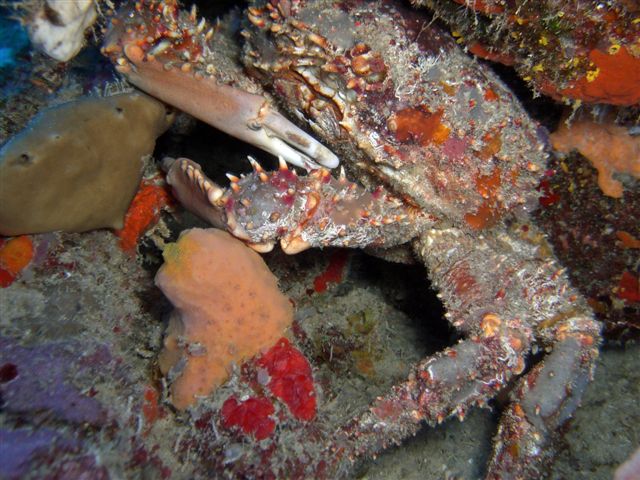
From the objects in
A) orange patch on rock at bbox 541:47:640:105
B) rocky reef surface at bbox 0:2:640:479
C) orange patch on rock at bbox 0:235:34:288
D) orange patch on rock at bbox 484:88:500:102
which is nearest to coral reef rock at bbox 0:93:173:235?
orange patch on rock at bbox 0:235:34:288

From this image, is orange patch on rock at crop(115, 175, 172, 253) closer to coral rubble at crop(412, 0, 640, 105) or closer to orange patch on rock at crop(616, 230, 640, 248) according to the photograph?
coral rubble at crop(412, 0, 640, 105)

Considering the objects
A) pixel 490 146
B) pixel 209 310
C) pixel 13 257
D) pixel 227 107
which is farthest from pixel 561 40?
pixel 13 257

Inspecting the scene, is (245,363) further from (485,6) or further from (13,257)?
(485,6)

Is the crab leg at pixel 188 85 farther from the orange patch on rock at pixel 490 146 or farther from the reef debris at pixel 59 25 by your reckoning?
the orange patch on rock at pixel 490 146

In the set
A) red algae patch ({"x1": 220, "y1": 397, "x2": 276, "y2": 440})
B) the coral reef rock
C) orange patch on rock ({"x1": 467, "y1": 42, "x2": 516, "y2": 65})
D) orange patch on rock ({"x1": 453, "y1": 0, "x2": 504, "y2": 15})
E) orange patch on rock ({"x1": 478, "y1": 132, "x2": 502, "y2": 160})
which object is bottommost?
red algae patch ({"x1": 220, "y1": 397, "x2": 276, "y2": 440})

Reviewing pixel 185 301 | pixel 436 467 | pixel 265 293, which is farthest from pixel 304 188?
pixel 436 467

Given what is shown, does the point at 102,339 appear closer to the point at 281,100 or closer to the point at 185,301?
the point at 185,301

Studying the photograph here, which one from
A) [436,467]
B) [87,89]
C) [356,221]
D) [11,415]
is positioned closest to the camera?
[11,415]

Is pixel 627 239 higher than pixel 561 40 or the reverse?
the reverse
